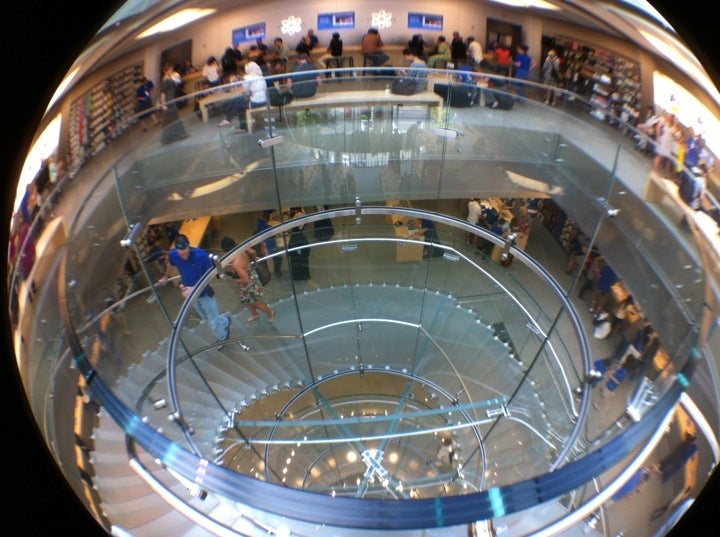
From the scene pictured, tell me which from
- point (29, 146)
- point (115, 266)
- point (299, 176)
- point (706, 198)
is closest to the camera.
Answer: point (29, 146)

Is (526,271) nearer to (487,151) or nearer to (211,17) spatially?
(487,151)

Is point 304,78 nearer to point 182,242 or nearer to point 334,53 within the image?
point 334,53

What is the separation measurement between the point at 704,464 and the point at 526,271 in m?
3.47

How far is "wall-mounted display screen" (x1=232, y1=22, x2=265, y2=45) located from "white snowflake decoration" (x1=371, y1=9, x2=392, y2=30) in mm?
1114

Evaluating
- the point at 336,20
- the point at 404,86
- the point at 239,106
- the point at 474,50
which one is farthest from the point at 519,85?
the point at 239,106

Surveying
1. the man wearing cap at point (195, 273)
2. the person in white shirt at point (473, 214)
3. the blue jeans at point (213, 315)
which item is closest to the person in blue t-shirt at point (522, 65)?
the person in white shirt at point (473, 214)

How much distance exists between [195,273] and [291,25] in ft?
9.30

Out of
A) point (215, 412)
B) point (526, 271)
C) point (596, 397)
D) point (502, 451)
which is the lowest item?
point (502, 451)

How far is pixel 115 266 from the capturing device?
199 inches

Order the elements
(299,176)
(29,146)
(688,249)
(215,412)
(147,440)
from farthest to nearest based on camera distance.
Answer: (299,176), (215,412), (688,249), (29,146), (147,440)

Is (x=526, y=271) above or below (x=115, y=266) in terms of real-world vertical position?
below

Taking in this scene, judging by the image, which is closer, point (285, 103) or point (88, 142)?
point (88, 142)

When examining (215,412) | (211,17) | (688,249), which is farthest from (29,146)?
(688,249)

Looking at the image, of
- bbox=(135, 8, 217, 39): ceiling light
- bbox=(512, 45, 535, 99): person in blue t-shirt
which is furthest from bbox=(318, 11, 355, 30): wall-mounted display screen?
bbox=(512, 45, 535, 99): person in blue t-shirt
